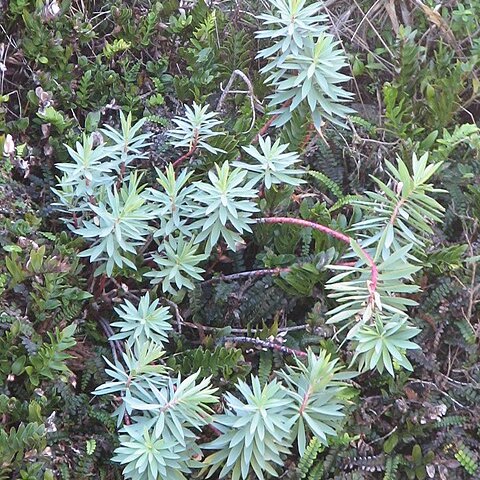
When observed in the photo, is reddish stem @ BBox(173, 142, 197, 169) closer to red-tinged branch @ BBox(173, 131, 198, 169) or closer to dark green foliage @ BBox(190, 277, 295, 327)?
red-tinged branch @ BBox(173, 131, 198, 169)

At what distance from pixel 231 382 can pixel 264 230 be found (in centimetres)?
56

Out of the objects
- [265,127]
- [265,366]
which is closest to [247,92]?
[265,127]

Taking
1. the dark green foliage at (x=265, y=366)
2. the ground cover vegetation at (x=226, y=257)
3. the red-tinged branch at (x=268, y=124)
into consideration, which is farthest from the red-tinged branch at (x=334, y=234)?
the dark green foliage at (x=265, y=366)

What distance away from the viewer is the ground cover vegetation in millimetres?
1981

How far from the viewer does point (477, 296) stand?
2.54 meters

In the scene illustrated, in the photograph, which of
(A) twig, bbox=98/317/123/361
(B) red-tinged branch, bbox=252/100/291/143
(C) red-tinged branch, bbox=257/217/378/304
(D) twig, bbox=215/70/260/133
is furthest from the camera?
(D) twig, bbox=215/70/260/133

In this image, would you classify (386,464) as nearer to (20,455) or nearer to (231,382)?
(231,382)

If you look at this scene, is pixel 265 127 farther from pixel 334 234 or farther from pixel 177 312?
pixel 177 312

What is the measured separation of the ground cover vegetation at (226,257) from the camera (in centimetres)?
198

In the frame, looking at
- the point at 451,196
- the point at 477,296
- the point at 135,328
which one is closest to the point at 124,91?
the point at 135,328

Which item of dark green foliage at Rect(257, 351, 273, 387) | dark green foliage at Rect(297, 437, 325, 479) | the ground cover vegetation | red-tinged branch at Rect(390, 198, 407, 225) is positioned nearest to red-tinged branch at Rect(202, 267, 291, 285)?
the ground cover vegetation

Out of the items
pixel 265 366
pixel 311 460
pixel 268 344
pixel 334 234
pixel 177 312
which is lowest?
pixel 311 460

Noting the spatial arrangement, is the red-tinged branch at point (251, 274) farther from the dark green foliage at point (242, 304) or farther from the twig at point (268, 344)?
the twig at point (268, 344)

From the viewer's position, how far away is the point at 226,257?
A: 8.05ft
